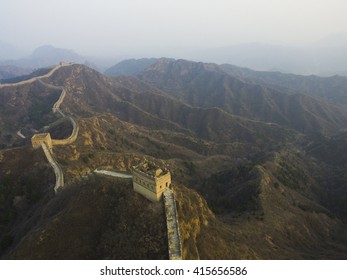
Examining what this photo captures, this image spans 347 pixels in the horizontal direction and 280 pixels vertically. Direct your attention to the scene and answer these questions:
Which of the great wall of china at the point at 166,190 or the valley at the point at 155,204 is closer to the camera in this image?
the great wall of china at the point at 166,190

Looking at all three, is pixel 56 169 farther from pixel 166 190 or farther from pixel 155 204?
pixel 166 190

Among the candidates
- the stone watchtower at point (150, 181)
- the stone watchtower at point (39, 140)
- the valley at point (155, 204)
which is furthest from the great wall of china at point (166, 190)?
the stone watchtower at point (150, 181)

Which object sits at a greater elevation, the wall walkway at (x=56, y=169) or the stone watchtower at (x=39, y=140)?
the stone watchtower at (x=39, y=140)

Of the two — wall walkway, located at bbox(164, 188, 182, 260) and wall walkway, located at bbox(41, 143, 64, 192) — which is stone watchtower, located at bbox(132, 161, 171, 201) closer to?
wall walkway, located at bbox(164, 188, 182, 260)

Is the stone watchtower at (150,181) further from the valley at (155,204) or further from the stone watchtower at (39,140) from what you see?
the stone watchtower at (39,140)

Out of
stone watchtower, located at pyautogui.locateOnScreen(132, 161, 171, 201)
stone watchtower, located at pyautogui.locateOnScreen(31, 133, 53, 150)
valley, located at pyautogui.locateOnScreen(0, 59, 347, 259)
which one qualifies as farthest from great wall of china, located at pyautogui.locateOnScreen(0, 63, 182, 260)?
stone watchtower, located at pyautogui.locateOnScreen(132, 161, 171, 201)

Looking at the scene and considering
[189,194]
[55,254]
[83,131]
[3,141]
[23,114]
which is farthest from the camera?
[23,114]

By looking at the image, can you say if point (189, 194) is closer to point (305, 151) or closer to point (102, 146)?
point (102, 146)

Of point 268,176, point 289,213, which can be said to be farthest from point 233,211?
point 268,176

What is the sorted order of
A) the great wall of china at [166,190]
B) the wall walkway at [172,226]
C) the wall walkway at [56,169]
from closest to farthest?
the wall walkway at [172,226]
the great wall of china at [166,190]
the wall walkway at [56,169]
